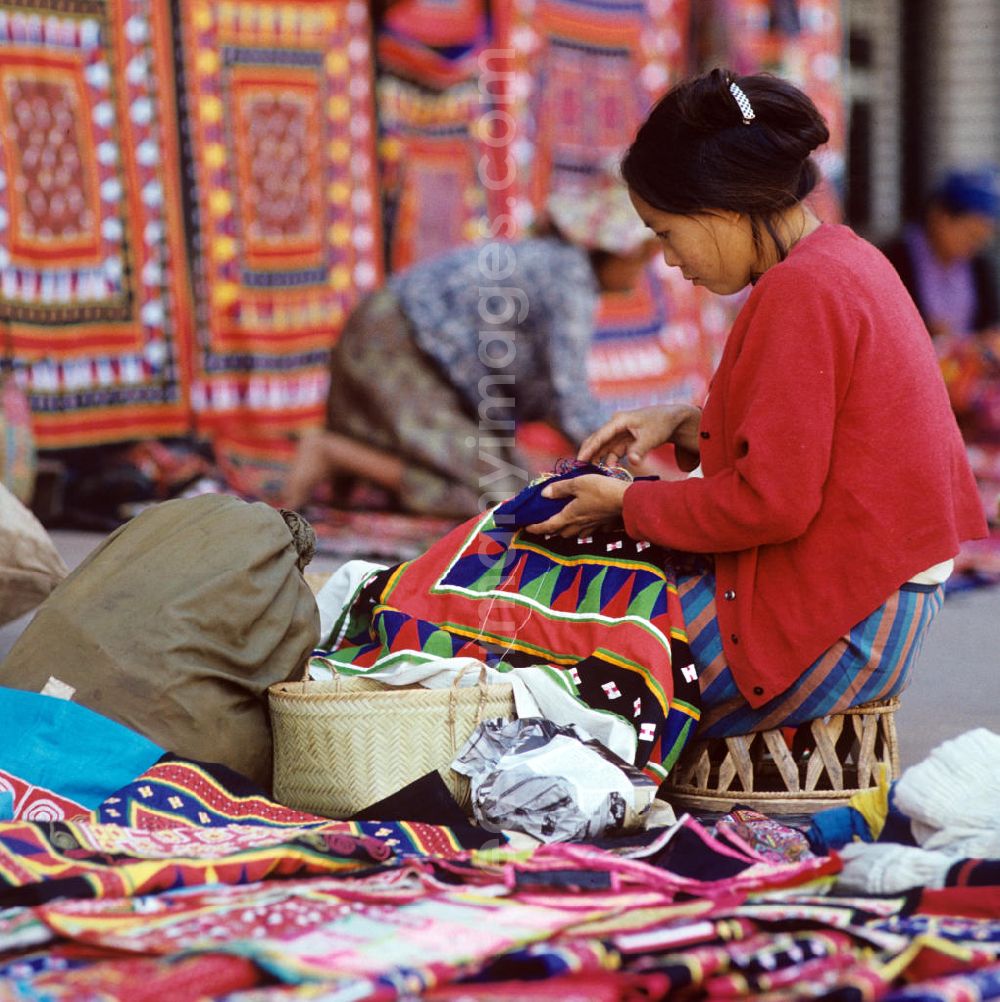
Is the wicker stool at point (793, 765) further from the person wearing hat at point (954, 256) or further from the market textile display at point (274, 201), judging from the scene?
the person wearing hat at point (954, 256)

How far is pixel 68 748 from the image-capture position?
252cm

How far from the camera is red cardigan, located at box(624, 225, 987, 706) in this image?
249 centimetres

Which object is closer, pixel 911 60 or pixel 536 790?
pixel 536 790

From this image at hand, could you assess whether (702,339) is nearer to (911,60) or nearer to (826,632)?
(911,60)

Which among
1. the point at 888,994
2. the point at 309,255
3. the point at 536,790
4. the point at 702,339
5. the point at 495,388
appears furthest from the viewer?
the point at 702,339

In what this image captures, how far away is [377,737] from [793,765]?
717mm

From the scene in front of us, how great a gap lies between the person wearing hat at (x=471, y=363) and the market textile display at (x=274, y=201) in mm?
427

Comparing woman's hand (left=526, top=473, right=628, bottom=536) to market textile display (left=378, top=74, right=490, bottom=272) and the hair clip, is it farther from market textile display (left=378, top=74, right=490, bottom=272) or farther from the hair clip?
market textile display (left=378, top=74, right=490, bottom=272)

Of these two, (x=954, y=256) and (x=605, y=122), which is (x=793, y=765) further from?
(x=954, y=256)

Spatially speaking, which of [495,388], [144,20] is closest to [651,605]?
[495,388]

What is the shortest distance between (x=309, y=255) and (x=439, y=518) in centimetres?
123

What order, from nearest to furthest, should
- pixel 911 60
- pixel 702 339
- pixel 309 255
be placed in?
pixel 309 255, pixel 702 339, pixel 911 60

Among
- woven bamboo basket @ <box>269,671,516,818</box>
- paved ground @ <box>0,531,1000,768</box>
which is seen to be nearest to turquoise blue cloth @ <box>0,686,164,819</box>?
woven bamboo basket @ <box>269,671,516,818</box>

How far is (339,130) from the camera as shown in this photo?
614cm
